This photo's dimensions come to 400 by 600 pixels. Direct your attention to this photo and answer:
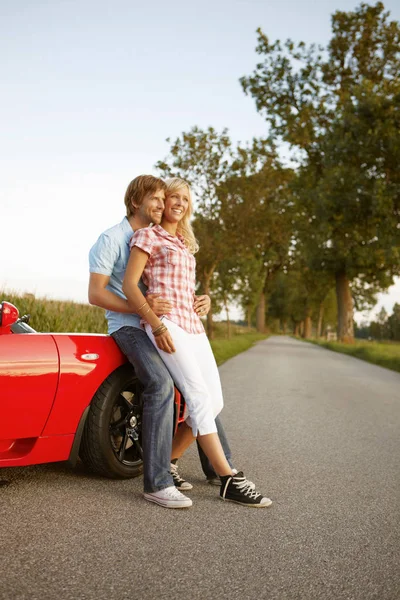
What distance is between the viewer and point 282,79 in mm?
29750

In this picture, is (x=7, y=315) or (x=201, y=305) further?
(x=201, y=305)

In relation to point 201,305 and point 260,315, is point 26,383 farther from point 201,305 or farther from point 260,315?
point 260,315

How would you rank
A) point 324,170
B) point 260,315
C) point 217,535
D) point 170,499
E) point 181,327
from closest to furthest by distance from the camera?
point 217,535, point 170,499, point 181,327, point 324,170, point 260,315

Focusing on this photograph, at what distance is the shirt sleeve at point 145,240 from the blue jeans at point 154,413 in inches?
21.2

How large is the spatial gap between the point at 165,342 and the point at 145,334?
0.80ft

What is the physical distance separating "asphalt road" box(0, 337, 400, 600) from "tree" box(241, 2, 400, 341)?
20.1 metres

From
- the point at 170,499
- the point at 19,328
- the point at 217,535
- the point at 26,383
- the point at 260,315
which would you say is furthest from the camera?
the point at 260,315

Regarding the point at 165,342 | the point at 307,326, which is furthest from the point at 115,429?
the point at 307,326

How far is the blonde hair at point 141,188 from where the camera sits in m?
3.78

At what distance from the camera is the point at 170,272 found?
12.1ft

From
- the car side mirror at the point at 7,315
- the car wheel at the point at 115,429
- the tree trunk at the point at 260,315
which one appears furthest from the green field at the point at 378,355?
the tree trunk at the point at 260,315

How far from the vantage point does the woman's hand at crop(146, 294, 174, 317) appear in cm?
357

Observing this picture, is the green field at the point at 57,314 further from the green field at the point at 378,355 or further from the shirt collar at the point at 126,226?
the green field at the point at 378,355

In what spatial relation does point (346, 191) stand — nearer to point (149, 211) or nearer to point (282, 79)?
point (282, 79)
